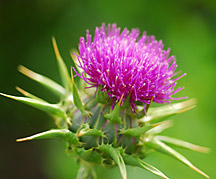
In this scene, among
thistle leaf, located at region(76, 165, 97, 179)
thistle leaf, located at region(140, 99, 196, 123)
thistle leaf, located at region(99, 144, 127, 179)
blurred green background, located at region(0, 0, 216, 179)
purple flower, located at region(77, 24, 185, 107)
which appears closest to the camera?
thistle leaf, located at region(99, 144, 127, 179)

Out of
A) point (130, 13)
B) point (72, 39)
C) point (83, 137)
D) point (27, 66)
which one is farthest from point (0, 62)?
point (83, 137)

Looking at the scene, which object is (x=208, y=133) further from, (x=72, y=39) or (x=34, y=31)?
(x=34, y=31)

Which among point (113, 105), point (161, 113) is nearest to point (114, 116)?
point (113, 105)

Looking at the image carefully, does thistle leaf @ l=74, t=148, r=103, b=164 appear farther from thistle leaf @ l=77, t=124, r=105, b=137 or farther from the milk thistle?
thistle leaf @ l=77, t=124, r=105, b=137

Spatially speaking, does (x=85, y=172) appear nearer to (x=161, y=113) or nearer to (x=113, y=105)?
(x=113, y=105)

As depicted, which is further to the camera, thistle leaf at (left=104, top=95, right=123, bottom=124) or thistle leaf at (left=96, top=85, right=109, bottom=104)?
thistle leaf at (left=96, top=85, right=109, bottom=104)

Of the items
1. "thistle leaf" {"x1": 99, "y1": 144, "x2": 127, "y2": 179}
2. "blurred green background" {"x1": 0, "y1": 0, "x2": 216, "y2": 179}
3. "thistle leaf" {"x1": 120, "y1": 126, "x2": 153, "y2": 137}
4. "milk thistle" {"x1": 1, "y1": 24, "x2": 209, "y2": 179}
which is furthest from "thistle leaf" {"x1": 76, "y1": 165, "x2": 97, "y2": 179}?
"blurred green background" {"x1": 0, "y1": 0, "x2": 216, "y2": 179}

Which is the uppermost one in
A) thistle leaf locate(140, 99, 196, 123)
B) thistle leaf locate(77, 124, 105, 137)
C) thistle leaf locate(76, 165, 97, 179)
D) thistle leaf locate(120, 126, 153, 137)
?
thistle leaf locate(140, 99, 196, 123)

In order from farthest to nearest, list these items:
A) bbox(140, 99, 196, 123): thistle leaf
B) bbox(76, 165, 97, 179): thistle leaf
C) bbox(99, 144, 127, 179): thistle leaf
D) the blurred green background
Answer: the blurred green background, bbox(140, 99, 196, 123): thistle leaf, bbox(76, 165, 97, 179): thistle leaf, bbox(99, 144, 127, 179): thistle leaf
